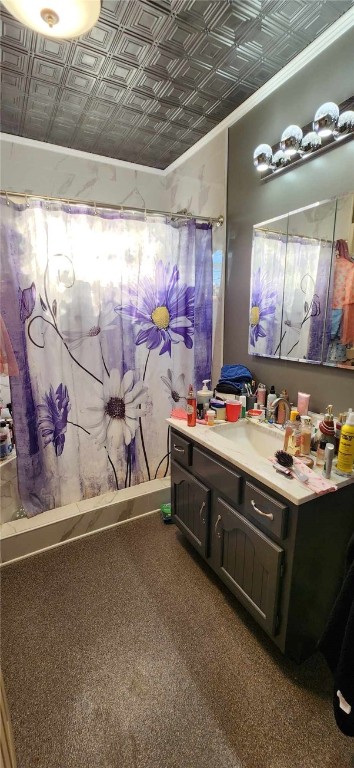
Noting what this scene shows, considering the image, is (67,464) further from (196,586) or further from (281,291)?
(281,291)

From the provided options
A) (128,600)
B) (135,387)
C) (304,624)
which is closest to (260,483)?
(304,624)

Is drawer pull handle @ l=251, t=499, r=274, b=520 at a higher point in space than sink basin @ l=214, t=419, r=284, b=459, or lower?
lower

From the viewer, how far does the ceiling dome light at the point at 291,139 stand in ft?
4.89

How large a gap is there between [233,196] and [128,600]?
2.38 meters

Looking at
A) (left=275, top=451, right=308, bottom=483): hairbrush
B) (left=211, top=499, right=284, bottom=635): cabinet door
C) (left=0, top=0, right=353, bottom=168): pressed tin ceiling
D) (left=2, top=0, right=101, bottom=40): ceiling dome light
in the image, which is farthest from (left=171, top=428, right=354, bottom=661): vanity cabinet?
(left=0, top=0, right=353, bottom=168): pressed tin ceiling

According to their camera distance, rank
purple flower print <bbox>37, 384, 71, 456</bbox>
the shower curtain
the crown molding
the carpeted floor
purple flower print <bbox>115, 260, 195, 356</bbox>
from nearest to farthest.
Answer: the carpeted floor < the shower curtain < purple flower print <bbox>37, 384, 71, 456</bbox> < purple flower print <bbox>115, 260, 195, 356</bbox> < the crown molding

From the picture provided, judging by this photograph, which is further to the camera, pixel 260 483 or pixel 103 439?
pixel 103 439

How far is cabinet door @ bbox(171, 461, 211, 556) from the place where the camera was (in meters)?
1.59

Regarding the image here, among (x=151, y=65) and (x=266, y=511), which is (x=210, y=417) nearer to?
(x=266, y=511)

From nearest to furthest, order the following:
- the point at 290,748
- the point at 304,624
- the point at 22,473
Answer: the point at 290,748, the point at 304,624, the point at 22,473

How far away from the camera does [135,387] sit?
2176 mm

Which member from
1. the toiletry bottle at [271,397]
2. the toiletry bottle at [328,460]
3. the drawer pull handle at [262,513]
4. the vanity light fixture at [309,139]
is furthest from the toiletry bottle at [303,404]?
the vanity light fixture at [309,139]

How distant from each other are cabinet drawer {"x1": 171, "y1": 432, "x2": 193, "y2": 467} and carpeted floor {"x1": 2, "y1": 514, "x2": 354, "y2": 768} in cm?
61

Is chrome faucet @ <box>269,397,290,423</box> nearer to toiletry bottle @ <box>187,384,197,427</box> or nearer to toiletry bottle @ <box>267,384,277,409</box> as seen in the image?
toiletry bottle @ <box>267,384,277,409</box>
